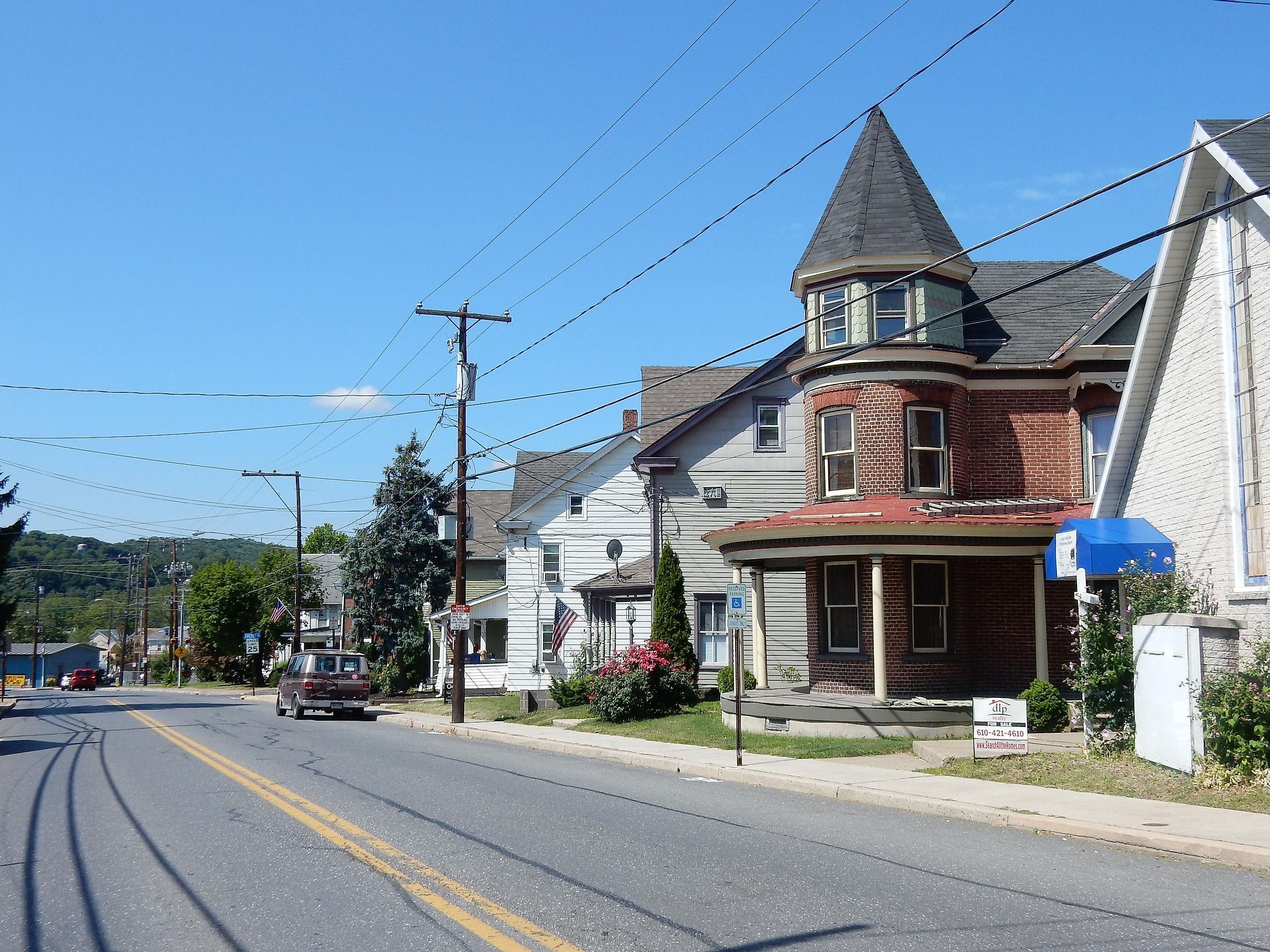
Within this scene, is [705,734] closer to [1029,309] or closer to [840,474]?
[840,474]

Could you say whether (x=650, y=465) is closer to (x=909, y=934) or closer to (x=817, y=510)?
(x=817, y=510)

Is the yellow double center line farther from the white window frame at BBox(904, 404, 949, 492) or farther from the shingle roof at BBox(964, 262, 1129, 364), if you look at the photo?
the shingle roof at BBox(964, 262, 1129, 364)

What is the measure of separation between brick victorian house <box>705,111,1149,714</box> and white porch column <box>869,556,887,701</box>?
A: 4 cm

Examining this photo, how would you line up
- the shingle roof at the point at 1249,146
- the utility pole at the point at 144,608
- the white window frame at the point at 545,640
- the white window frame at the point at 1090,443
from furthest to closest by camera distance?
1. the utility pole at the point at 144,608
2. the white window frame at the point at 545,640
3. the white window frame at the point at 1090,443
4. the shingle roof at the point at 1249,146

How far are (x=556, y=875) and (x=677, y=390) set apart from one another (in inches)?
1149

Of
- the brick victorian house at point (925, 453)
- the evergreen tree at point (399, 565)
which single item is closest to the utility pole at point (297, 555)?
the evergreen tree at point (399, 565)

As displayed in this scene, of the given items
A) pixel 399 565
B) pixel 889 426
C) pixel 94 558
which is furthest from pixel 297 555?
pixel 94 558

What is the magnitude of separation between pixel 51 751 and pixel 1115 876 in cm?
2111

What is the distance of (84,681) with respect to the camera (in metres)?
87.5

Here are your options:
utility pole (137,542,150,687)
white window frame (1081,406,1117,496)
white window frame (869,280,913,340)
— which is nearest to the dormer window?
white window frame (869,280,913,340)

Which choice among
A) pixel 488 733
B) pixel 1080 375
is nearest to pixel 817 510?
pixel 1080 375

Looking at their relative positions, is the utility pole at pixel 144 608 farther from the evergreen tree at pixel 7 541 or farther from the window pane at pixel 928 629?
the window pane at pixel 928 629

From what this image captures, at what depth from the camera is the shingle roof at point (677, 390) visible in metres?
35.8

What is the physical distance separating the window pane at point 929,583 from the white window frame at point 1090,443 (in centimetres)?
362
